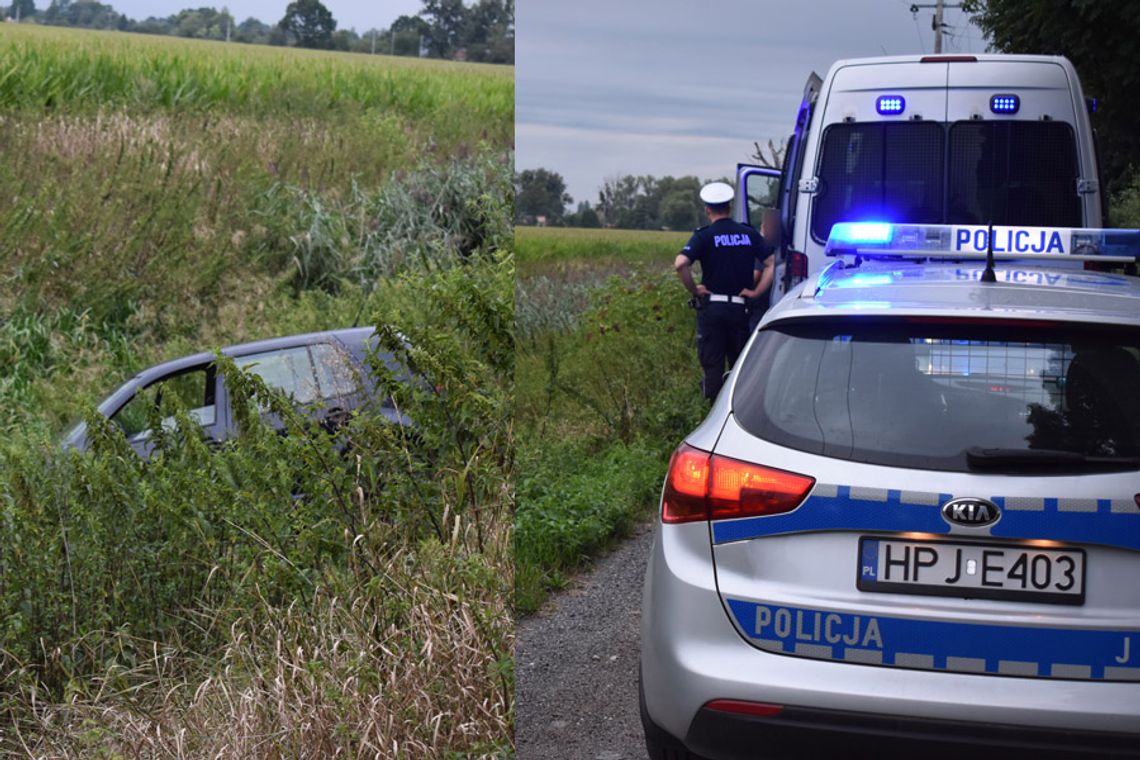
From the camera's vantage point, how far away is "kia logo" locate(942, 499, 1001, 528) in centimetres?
281

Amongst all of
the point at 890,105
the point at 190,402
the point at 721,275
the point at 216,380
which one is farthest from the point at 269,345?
the point at 890,105

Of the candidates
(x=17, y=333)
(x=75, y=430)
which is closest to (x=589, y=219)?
(x=75, y=430)

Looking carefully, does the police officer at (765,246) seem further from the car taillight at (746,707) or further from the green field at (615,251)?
the car taillight at (746,707)

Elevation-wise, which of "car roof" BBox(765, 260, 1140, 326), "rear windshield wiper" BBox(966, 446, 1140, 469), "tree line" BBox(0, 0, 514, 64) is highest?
"tree line" BBox(0, 0, 514, 64)

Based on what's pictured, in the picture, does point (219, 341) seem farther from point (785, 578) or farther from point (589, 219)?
point (785, 578)

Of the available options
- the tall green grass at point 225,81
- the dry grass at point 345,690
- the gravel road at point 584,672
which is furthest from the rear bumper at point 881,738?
the tall green grass at point 225,81

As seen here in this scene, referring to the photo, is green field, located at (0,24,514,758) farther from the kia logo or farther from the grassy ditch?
the kia logo

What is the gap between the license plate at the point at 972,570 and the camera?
2789 millimetres

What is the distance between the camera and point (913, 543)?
2.85m

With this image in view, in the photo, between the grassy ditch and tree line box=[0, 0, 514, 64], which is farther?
tree line box=[0, 0, 514, 64]

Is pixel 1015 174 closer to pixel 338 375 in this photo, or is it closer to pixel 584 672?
pixel 338 375

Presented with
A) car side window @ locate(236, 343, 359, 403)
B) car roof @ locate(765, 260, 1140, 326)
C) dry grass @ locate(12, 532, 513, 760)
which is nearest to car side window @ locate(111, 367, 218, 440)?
car side window @ locate(236, 343, 359, 403)

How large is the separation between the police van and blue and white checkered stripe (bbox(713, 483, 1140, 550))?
553cm

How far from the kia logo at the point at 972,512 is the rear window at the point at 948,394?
0.25ft
